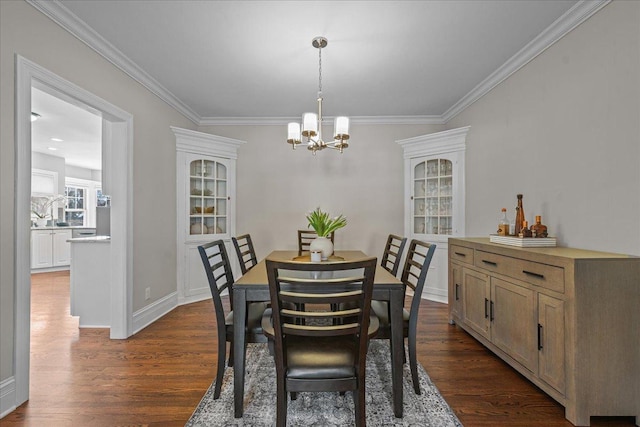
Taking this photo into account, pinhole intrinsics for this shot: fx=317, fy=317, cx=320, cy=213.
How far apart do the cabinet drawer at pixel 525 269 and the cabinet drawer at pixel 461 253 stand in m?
0.14

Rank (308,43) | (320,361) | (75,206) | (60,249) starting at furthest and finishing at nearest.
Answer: (75,206) < (60,249) < (308,43) < (320,361)

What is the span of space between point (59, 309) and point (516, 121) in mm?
5492

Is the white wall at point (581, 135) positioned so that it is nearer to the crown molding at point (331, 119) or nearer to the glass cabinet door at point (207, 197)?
the crown molding at point (331, 119)

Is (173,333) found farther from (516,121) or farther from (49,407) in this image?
(516,121)

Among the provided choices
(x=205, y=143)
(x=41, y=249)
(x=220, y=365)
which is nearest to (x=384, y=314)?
(x=220, y=365)

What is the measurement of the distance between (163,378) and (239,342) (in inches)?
36.5

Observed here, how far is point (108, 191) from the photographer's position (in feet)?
10.4

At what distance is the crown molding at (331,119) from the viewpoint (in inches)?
179

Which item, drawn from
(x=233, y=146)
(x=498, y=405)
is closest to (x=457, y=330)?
(x=498, y=405)

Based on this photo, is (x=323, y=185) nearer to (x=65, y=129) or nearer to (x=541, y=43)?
(x=541, y=43)

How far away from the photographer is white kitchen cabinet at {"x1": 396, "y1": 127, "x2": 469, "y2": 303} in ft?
13.3

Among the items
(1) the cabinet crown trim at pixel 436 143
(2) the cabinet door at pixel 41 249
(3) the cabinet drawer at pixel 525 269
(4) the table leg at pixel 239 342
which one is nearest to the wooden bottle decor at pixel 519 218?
(3) the cabinet drawer at pixel 525 269

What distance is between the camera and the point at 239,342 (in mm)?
1714

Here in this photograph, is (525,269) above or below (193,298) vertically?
above
